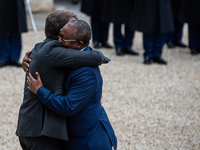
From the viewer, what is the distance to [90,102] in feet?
6.43

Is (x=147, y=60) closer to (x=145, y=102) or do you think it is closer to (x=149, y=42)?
(x=149, y=42)

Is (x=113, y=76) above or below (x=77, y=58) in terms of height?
below

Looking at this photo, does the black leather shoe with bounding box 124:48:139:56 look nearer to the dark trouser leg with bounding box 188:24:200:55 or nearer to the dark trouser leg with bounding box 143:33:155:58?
the dark trouser leg with bounding box 143:33:155:58

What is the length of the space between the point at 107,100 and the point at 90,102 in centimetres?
230

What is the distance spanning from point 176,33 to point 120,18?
1469mm

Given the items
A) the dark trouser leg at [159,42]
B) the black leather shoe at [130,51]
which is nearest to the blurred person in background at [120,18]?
the black leather shoe at [130,51]

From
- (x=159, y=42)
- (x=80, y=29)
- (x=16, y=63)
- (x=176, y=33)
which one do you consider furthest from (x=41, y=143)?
(x=176, y=33)

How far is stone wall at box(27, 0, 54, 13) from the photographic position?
973 centimetres

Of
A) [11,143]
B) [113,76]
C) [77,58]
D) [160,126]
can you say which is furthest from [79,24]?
[113,76]

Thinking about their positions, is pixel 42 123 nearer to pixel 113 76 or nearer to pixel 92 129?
pixel 92 129

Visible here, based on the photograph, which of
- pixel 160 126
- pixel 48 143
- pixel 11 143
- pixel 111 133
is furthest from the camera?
pixel 160 126

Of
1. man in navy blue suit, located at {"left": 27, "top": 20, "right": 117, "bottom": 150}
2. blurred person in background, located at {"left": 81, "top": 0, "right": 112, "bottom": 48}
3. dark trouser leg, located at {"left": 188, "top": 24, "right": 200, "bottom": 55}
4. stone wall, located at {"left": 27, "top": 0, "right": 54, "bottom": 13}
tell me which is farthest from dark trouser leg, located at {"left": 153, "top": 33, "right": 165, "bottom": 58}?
stone wall, located at {"left": 27, "top": 0, "right": 54, "bottom": 13}

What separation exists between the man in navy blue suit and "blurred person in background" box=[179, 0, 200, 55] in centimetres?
464

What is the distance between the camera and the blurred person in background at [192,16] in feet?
20.2
